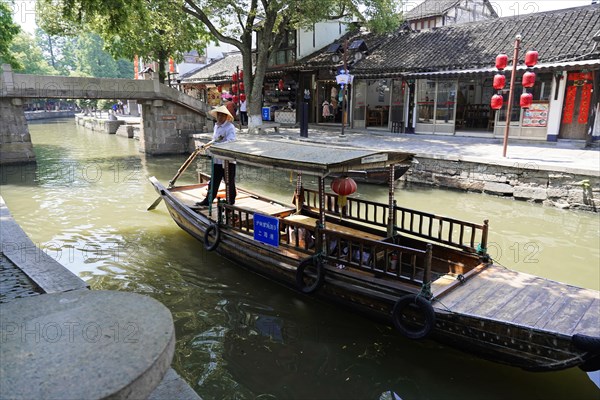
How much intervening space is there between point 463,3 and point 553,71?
11.2 meters

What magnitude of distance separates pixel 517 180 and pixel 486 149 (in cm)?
252

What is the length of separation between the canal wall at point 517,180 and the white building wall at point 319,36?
11173 mm

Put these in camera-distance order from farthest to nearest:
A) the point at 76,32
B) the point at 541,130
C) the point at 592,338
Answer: the point at 76,32 < the point at 541,130 < the point at 592,338

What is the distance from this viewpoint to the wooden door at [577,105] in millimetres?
13141

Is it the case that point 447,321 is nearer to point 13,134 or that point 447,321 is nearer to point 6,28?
point 13,134

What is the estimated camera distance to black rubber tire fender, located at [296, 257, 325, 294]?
5355mm

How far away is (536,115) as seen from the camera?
14.4 metres

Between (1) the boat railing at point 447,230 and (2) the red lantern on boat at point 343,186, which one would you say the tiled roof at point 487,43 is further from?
(2) the red lantern on boat at point 343,186

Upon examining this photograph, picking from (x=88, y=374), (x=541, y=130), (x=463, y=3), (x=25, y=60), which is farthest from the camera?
(x=25, y=60)

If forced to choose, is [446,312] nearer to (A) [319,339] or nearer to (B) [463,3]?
(A) [319,339]

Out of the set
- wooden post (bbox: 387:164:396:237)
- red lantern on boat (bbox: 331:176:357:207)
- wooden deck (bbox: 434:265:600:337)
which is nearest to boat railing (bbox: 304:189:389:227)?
wooden post (bbox: 387:164:396:237)

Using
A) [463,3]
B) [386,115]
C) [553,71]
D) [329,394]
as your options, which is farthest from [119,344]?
[463,3]

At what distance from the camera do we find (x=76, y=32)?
1947 cm

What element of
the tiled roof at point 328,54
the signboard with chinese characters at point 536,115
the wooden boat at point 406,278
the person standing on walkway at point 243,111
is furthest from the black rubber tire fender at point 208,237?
the tiled roof at point 328,54
